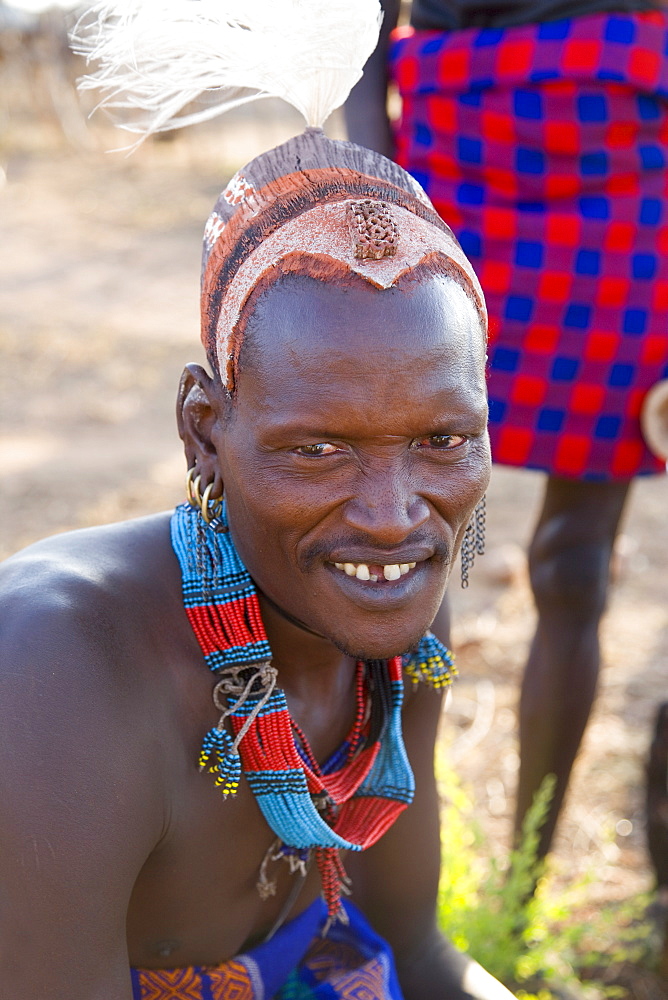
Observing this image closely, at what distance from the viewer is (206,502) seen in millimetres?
1566

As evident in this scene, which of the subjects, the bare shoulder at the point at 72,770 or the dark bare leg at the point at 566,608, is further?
the dark bare leg at the point at 566,608

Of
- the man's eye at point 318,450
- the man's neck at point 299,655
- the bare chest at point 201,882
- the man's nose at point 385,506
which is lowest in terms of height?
the bare chest at point 201,882

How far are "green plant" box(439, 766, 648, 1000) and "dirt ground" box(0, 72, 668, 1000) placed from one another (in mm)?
134

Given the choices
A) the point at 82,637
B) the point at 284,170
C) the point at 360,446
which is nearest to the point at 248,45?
the point at 284,170

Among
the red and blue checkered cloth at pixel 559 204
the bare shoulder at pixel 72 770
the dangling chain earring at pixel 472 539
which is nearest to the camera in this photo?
the bare shoulder at pixel 72 770

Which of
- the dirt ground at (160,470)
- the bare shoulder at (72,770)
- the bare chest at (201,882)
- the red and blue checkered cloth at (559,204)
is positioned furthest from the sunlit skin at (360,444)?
the dirt ground at (160,470)

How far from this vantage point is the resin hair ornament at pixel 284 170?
1.42 metres

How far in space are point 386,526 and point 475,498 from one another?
18 centimetres

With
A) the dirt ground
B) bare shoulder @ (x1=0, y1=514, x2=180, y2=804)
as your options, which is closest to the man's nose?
bare shoulder @ (x1=0, y1=514, x2=180, y2=804)

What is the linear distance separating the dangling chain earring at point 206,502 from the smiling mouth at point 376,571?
0.24 m

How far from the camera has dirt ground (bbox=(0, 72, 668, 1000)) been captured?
3592mm

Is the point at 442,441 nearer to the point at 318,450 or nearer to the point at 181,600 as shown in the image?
the point at 318,450

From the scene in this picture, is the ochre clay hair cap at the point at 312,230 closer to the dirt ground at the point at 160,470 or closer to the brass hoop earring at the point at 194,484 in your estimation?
the brass hoop earring at the point at 194,484

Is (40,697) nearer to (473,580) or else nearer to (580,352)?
(580,352)
